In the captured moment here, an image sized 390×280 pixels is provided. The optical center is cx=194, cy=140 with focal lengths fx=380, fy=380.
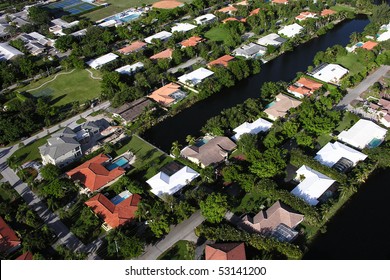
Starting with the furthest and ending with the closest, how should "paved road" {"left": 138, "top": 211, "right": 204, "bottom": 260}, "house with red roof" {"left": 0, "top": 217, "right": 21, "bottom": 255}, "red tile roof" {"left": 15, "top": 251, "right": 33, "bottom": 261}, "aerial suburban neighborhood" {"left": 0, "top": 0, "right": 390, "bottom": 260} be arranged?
"aerial suburban neighborhood" {"left": 0, "top": 0, "right": 390, "bottom": 260} → "house with red roof" {"left": 0, "top": 217, "right": 21, "bottom": 255} → "paved road" {"left": 138, "top": 211, "right": 204, "bottom": 260} → "red tile roof" {"left": 15, "top": 251, "right": 33, "bottom": 261}

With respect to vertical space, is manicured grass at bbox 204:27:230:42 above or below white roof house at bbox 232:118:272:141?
below

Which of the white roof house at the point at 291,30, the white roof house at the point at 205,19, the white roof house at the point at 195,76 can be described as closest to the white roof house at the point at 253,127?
the white roof house at the point at 195,76

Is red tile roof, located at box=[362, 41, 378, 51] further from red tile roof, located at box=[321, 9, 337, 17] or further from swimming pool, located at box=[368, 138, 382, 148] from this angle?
swimming pool, located at box=[368, 138, 382, 148]

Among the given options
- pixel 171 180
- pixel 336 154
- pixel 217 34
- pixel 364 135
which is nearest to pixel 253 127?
pixel 336 154

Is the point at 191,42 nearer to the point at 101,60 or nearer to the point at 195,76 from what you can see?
the point at 195,76

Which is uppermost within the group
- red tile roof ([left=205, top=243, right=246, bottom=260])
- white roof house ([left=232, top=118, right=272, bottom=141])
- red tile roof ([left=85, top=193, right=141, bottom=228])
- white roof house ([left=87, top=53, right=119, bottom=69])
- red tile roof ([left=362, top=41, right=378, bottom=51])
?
red tile roof ([left=205, top=243, right=246, bottom=260])

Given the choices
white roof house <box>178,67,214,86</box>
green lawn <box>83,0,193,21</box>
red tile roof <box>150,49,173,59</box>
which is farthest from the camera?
green lawn <box>83,0,193,21</box>

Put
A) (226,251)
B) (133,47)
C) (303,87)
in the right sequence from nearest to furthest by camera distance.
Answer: (226,251)
(303,87)
(133,47)

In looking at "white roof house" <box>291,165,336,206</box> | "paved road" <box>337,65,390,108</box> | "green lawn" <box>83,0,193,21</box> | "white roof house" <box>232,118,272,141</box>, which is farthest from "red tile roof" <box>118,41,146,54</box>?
"white roof house" <box>291,165,336,206</box>
